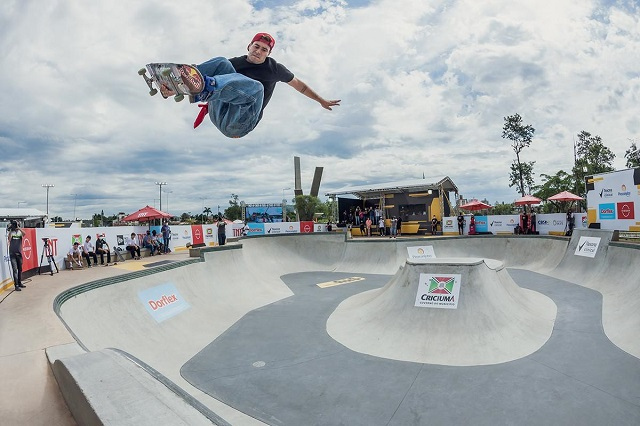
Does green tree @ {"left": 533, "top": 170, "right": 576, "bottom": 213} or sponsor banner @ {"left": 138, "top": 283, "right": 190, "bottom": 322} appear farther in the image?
green tree @ {"left": 533, "top": 170, "right": 576, "bottom": 213}

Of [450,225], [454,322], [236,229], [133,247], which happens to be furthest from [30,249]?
[450,225]

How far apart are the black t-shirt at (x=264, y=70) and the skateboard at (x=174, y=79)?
2.61ft

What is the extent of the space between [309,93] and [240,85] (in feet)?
5.39

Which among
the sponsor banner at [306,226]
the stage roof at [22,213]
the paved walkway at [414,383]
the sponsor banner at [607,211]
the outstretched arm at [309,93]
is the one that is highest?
the outstretched arm at [309,93]

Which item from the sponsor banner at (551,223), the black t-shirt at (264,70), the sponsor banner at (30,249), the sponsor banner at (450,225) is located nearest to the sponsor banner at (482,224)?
the sponsor banner at (450,225)

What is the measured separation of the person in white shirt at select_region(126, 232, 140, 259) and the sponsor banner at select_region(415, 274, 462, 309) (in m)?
14.2

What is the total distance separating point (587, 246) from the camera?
39.5 feet

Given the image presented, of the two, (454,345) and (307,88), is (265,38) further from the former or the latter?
(454,345)

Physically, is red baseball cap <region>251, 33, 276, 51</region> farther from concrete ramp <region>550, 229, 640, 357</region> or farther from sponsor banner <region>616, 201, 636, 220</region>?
sponsor banner <region>616, 201, 636, 220</region>

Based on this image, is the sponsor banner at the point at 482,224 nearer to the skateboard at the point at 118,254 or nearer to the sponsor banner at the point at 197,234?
the sponsor banner at the point at 197,234

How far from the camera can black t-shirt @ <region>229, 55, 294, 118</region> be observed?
4594 millimetres

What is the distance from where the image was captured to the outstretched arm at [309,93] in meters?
5.35

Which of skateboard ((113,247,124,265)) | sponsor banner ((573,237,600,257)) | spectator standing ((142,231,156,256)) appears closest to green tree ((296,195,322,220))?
spectator standing ((142,231,156,256))

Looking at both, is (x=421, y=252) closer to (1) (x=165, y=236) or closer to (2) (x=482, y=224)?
(2) (x=482, y=224)
